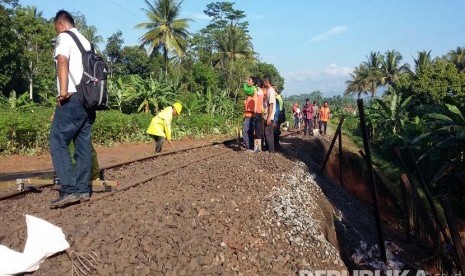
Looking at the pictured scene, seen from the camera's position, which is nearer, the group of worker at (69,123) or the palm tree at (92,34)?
the group of worker at (69,123)

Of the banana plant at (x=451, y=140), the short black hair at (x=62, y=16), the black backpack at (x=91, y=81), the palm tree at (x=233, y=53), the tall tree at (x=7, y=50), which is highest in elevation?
the palm tree at (x=233, y=53)

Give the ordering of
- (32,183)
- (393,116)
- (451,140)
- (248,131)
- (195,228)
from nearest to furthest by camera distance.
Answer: (195,228)
(32,183)
(248,131)
(451,140)
(393,116)

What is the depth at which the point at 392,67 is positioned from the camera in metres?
64.5

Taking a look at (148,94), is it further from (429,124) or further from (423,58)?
(423,58)

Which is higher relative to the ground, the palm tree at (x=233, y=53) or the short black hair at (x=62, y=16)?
the palm tree at (x=233, y=53)

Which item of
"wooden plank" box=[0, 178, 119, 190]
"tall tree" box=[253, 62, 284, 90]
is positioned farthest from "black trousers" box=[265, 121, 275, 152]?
"tall tree" box=[253, 62, 284, 90]

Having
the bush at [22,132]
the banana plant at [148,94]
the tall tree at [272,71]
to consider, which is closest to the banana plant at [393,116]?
the banana plant at [148,94]

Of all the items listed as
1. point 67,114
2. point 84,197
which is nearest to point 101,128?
point 84,197

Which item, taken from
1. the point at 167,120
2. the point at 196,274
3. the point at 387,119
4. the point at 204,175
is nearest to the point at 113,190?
the point at 204,175

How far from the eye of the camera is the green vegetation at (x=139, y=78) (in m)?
15.8

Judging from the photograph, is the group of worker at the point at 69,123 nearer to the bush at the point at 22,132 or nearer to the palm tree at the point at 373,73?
the bush at the point at 22,132

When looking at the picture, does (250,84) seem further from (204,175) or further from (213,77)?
(213,77)

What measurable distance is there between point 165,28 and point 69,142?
119 feet

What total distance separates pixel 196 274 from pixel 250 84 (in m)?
7.55
